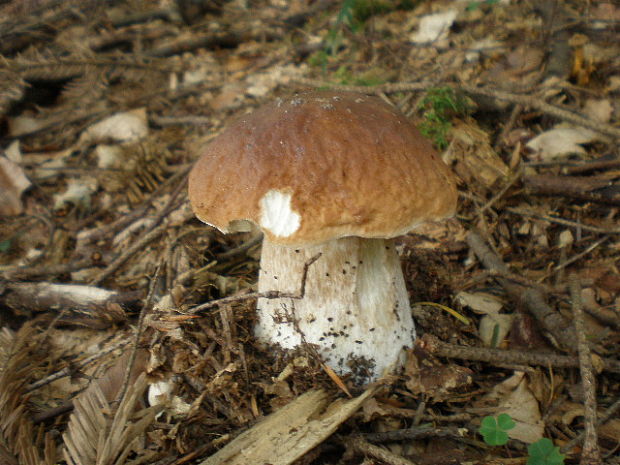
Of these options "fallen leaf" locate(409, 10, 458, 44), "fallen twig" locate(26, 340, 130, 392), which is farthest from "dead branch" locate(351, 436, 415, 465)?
"fallen leaf" locate(409, 10, 458, 44)

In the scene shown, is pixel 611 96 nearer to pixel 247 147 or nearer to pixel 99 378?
pixel 247 147

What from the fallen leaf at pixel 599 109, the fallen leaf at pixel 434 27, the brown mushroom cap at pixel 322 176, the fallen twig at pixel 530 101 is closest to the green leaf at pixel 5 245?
the brown mushroom cap at pixel 322 176

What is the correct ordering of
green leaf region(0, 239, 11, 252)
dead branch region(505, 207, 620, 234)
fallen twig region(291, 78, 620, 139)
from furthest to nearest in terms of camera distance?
green leaf region(0, 239, 11, 252)
fallen twig region(291, 78, 620, 139)
dead branch region(505, 207, 620, 234)

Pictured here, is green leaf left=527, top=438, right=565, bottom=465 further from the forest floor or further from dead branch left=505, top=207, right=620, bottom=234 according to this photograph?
dead branch left=505, top=207, right=620, bottom=234

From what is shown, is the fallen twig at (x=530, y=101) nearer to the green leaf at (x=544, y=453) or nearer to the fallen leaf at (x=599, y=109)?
the fallen leaf at (x=599, y=109)

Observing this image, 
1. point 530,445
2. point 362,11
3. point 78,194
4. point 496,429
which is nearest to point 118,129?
point 78,194

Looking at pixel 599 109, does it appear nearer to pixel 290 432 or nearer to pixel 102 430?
pixel 290 432
